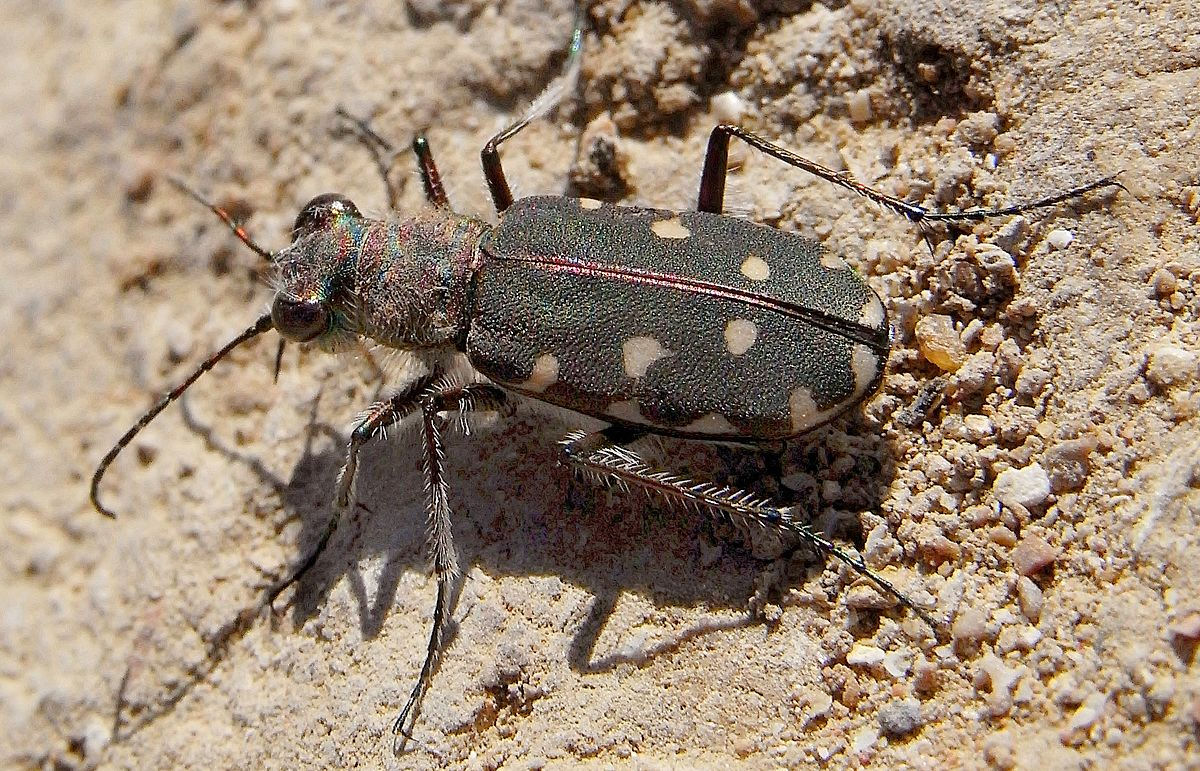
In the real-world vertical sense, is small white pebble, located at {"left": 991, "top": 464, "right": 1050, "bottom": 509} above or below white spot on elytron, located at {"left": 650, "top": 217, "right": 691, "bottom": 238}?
below

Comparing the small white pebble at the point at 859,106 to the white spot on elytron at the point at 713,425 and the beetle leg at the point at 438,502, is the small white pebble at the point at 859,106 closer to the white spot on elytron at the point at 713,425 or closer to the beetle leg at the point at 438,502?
the white spot on elytron at the point at 713,425

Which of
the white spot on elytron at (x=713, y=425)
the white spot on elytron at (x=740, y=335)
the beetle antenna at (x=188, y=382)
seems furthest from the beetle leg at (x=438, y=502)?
the white spot on elytron at (x=740, y=335)

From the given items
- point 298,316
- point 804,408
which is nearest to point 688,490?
point 804,408

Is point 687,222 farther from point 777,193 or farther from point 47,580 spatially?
point 47,580

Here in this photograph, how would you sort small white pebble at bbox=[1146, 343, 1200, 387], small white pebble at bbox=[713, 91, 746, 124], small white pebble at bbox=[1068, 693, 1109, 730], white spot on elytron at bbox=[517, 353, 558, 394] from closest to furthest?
small white pebble at bbox=[1068, 693, 1109, 730]
small white pebble at bbox=[1146, 343, 1200, 387]
white spot on elytron at bbox=[517, 353, 558, 394]
small white pebble at bbox=[713, 91, 746, 124]

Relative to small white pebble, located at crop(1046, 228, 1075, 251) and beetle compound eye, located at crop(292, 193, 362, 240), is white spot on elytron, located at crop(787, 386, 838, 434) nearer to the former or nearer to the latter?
small white pebble, located at crop(1046, 228, 1075, 251)

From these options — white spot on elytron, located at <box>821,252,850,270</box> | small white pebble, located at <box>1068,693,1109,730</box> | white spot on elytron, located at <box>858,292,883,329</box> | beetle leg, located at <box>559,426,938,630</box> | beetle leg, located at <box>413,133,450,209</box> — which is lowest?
beetle leg, located at <box>559,426,938,630</box>

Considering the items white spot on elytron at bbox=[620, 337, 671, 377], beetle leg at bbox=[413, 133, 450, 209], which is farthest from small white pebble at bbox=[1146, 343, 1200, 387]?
beetle leg at bbox=[413, 133, 450, 209]
